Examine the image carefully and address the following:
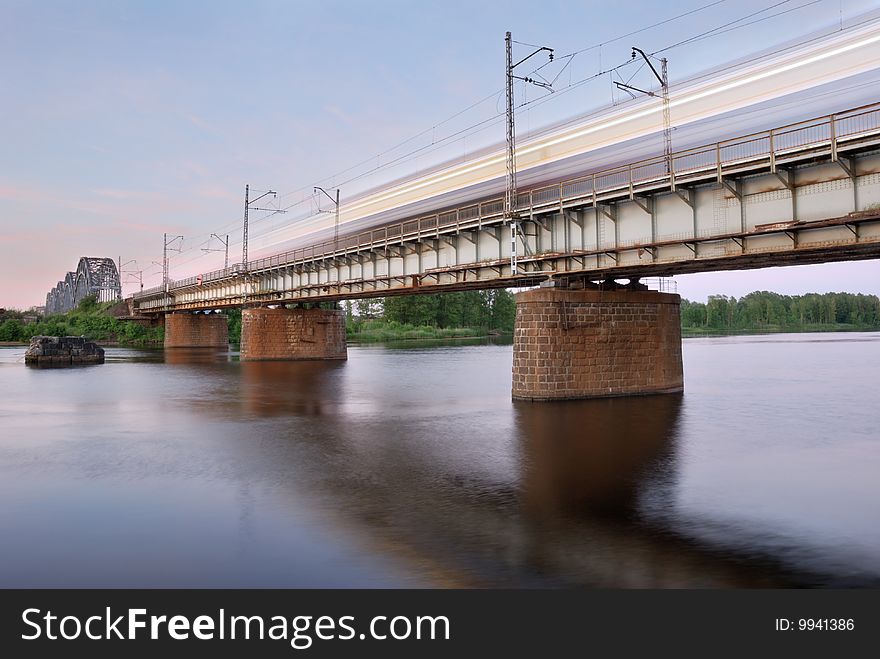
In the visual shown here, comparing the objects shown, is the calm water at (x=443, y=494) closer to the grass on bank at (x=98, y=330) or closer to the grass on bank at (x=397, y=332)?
the grass on bank at (x=98, y=330)

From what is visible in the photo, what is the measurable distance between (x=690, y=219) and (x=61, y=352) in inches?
2479

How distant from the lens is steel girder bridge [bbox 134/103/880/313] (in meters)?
21.6

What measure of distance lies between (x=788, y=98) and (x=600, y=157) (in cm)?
846

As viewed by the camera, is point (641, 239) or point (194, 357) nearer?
point (641, 239)

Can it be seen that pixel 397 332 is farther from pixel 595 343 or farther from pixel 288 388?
pixel 595 343

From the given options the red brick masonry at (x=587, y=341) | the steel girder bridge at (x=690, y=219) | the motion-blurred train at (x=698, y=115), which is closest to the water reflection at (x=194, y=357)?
the steel girder bridge at (x=690, y=219)

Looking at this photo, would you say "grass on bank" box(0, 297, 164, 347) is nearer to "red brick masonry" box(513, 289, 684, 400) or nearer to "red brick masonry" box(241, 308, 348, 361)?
"red brick masonry" box(241, 308, 348, 361)

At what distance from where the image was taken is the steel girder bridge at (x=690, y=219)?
21578 mm

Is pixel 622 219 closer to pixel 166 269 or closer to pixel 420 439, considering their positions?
pixel 420 439

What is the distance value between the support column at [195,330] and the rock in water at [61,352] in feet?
126

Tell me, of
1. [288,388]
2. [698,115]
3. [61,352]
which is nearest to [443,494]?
[698,115]

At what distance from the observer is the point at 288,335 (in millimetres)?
69375

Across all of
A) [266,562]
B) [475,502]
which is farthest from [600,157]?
[266,562]

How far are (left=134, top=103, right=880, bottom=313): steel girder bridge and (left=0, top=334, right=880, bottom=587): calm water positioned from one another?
642cm
